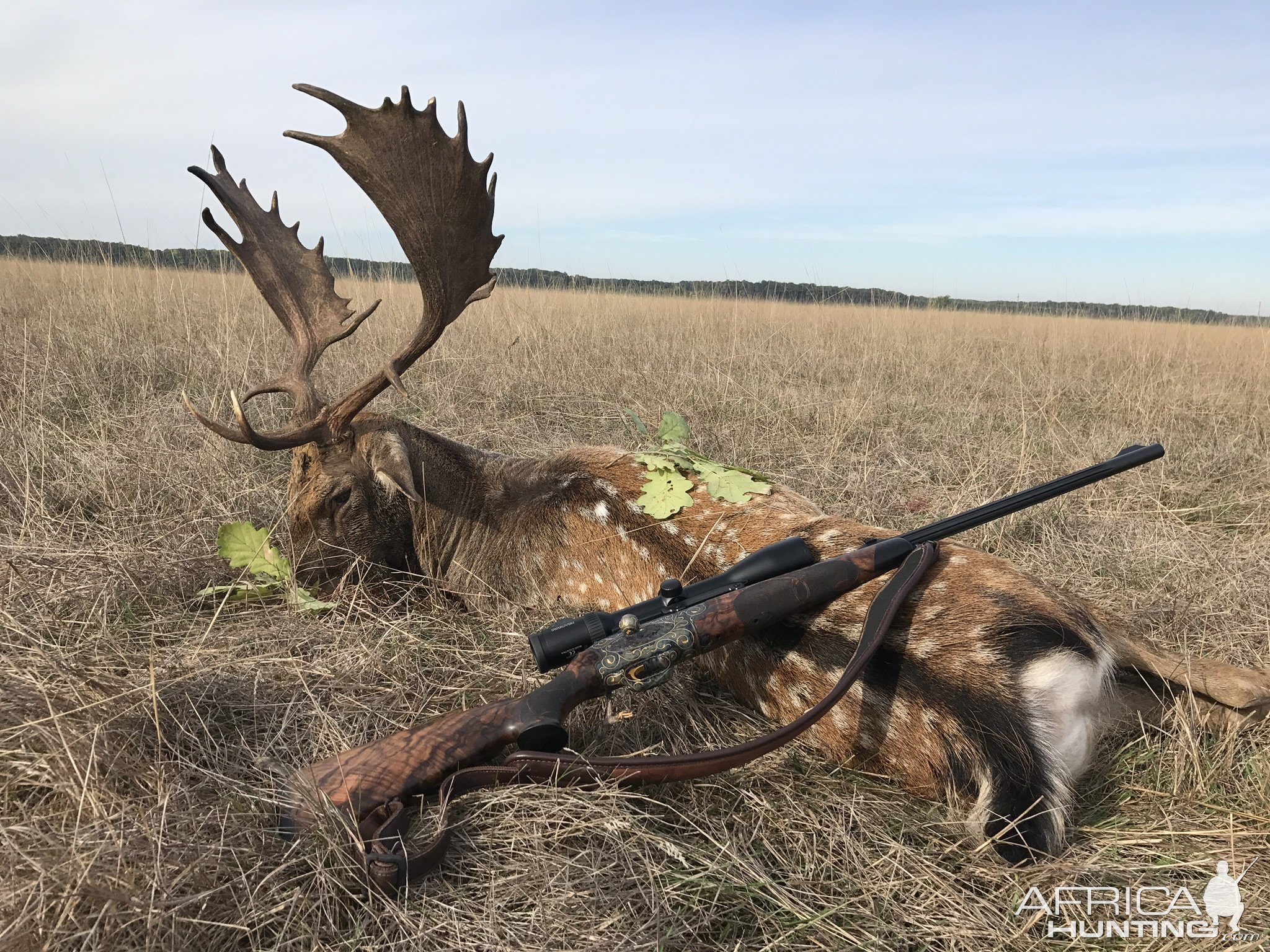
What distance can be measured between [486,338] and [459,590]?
216 inches

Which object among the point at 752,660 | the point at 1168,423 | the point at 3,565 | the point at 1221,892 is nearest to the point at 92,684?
the point at 3,565

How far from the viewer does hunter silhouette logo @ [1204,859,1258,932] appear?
6.58ft

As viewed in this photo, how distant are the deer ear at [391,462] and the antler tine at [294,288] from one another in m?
0.18

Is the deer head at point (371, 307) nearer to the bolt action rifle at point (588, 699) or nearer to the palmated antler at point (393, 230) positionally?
the palmated antler at point (393, 230)

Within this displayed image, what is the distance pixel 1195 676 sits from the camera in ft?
8.29

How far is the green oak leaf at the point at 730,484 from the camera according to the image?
10.5ft

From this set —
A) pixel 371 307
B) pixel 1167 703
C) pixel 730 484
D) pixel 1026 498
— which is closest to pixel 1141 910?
pixel 1167 703

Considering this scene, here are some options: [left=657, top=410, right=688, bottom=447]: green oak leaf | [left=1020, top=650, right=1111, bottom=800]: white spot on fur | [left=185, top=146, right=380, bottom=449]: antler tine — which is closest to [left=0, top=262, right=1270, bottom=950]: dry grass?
[left=1020, top=650, right=1111, bottom=800]: white spot on fur

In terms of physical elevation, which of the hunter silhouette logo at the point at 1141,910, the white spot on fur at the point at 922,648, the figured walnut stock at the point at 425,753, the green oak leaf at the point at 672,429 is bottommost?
the hunter silhouette logo at the point at 1141,910

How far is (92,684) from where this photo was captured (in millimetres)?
2137

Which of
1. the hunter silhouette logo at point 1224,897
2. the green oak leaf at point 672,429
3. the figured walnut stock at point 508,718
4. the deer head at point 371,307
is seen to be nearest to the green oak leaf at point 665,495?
the green oak leaf at point 672,429

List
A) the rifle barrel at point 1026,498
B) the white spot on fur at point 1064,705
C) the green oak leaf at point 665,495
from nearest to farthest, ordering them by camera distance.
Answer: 1. the white spot on fur at point 1064,705
2. the rifle barrel at point 1026,498
3. the green oak leaf at point 665,495

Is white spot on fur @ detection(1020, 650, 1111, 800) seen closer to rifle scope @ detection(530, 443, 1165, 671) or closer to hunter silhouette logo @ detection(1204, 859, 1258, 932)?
hunter silhouette logo @ detection(1204, 859, 1258, 932)

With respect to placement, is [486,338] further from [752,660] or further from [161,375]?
[752,660]
